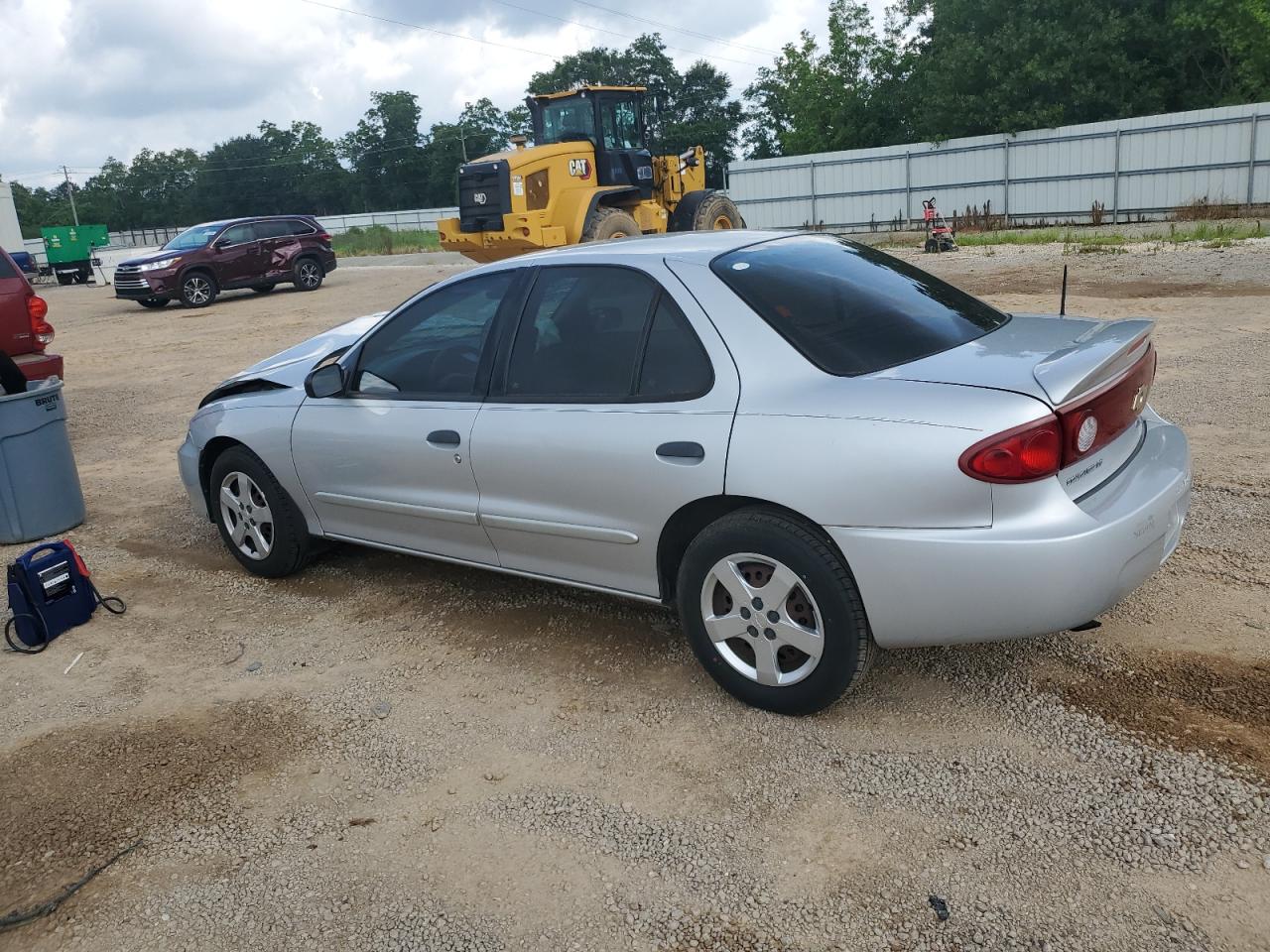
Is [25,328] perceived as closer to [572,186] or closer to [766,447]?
[766,447]

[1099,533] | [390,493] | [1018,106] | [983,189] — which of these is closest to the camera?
[1099,533]

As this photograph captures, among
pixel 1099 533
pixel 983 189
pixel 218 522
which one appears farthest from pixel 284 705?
pixel 983 189

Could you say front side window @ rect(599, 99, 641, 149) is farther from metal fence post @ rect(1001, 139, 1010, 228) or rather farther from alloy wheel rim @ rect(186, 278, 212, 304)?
metal fence post @ rect(1001, 139, 1010, 228)

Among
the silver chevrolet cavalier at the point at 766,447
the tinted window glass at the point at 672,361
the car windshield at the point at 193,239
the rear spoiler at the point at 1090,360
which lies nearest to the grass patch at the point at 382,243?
the car windshield at the point at 193,239

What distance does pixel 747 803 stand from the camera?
3.18 metres

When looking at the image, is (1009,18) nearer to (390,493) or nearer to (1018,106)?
(1018,106)

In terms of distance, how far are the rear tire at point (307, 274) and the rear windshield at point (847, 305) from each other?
2168 centimetres

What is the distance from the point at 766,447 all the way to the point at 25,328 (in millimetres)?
7724

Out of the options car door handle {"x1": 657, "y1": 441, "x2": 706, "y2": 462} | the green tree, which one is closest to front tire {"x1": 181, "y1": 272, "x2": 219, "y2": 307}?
car door handle {"x1": 657, "y1": 441, "x2": 706, "y2": 462}

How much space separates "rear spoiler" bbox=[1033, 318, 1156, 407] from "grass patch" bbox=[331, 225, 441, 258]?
35257 millimetres

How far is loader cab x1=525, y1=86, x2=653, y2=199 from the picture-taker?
17.3m

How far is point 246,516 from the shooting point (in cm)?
536

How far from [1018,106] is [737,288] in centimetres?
3505

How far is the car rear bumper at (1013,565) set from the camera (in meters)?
3.04
